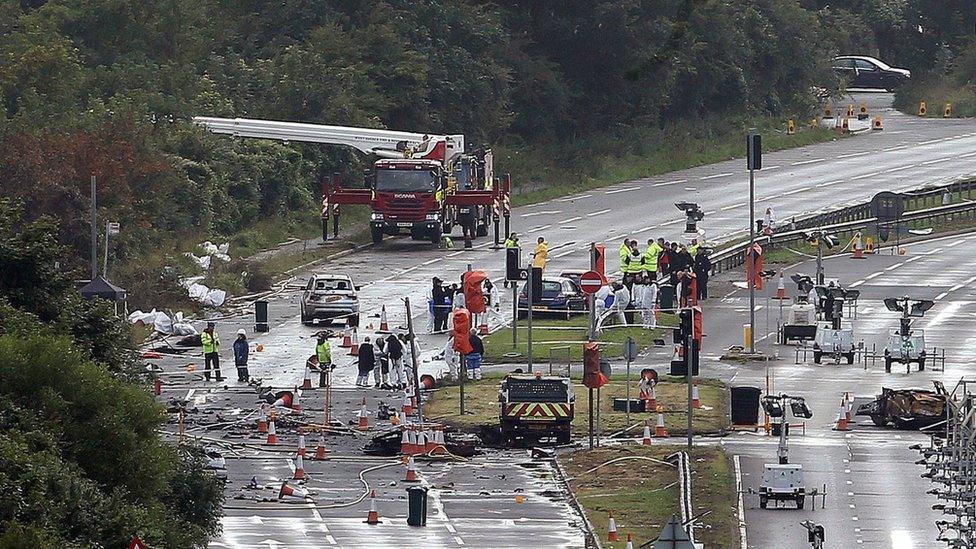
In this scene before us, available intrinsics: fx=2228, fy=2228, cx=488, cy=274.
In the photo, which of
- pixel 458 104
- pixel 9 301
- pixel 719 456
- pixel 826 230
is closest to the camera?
pixel 9 301

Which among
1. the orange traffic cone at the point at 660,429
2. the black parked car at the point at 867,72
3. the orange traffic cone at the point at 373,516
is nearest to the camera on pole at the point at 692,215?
the orange traffic cone at the point at 660,429

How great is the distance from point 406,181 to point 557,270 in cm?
642

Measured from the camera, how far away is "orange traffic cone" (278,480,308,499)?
38.7 metres

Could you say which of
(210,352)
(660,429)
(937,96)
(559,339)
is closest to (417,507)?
(660,429)

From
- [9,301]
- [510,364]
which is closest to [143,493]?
[9,301]

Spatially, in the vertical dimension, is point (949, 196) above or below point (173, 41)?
below

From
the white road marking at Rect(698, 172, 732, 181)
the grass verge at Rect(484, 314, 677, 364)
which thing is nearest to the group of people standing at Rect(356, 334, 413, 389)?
the grass verge at Rect(484, 314, 677, 364)

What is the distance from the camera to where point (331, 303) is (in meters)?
57.6

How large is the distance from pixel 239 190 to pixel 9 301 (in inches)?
1653

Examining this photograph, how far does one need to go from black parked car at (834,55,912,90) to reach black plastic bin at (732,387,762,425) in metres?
73.0

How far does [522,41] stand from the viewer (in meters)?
94.9

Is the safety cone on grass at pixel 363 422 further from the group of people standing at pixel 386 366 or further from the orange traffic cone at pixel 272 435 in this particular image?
the group of people standing at pixel 386 366

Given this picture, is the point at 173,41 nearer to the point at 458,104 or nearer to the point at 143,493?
the point at 458,104

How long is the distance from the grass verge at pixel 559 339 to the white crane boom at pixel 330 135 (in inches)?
675
